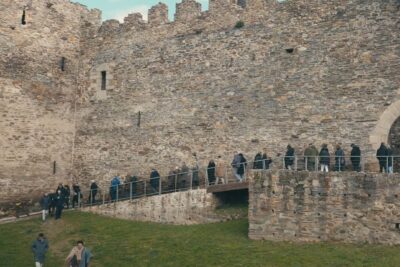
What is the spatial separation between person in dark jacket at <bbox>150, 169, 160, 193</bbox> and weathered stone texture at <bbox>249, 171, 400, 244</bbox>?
5922 millimetres

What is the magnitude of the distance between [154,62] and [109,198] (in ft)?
17.1

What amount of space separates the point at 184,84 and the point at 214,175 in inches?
150

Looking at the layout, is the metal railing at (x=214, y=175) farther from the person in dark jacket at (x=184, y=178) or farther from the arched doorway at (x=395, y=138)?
the arched doorway at (x=395, y=138)

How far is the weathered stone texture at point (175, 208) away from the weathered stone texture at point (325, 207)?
2.77 meters

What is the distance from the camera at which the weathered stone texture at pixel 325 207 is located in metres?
15.0

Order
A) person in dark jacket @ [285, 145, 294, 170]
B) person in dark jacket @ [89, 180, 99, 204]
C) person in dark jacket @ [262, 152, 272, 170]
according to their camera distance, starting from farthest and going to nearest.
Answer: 1. person in dark jacket @ [89, 180, 99, 204]
2. person in dark jacket @ [262, 152, 272, 170]
3. person in dark jacket @ [285, 145, 294, 170]

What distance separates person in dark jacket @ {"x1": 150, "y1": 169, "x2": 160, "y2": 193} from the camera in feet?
70.6

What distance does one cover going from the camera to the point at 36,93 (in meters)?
23.8

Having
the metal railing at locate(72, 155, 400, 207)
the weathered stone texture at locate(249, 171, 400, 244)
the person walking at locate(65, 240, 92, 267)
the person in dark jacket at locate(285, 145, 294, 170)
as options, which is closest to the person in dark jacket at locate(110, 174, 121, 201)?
the metal railing at locate(72, 155, 400, 207)

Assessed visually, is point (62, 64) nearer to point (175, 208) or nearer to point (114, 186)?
point (114, 186)

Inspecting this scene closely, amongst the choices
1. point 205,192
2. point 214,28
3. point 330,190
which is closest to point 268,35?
point 214,28

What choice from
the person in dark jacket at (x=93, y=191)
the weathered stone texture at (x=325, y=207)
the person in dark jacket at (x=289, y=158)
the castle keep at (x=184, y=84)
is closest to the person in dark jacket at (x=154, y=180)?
the castle keep at (x=184, y=84)

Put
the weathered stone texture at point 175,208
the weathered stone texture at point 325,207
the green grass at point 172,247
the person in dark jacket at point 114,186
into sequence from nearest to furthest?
the green grass at point 172,247 → the weathered stone texture at point 325,207 → the weathered stone texture at point 175,208 → the person in dark jacket at point 114,186

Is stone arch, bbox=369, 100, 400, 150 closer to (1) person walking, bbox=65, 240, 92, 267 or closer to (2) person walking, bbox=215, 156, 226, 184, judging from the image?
(2) person walking, bbox=215, 156, 226, 184
